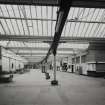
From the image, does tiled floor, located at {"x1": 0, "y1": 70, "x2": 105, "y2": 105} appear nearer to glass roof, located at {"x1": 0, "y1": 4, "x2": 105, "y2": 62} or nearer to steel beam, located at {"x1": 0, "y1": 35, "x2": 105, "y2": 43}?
steel beam, located at {"x1": 0, "y1": 35, "x2": 105, "y2": 43}

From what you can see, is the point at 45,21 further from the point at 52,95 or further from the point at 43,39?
the point at 52,95

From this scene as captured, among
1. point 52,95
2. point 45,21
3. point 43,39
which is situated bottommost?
point 52,95

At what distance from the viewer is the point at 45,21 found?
54.9ft

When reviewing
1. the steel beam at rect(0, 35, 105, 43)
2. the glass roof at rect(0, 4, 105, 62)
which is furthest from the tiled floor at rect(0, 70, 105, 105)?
the glass roof at rect(0, 4, 105, 62)

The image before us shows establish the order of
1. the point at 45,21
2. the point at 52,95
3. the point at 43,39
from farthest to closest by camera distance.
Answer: the point at 43,39
the point at 45,21
the point at 52,95

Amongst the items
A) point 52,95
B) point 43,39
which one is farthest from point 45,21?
point 52,95

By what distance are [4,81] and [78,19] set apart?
1255cm

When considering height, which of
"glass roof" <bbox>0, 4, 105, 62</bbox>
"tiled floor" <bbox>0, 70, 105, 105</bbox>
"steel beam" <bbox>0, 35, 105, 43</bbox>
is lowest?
"tiled floor" <bbox>0, 70, 105, 105</bbox>

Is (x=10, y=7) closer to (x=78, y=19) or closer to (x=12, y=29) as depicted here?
(x=12, y=29)

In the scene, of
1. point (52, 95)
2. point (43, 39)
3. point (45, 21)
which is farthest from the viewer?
point (43, 39)

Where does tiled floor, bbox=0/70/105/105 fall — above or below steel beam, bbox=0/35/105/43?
below

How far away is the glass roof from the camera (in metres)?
14.7

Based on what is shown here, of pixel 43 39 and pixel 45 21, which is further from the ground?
pixel 45 21

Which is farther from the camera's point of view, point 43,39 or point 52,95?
point 43,39
